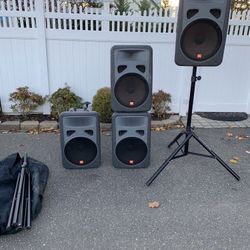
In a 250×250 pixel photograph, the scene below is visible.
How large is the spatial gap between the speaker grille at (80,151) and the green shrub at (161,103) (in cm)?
161

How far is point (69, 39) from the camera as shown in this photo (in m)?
4.07

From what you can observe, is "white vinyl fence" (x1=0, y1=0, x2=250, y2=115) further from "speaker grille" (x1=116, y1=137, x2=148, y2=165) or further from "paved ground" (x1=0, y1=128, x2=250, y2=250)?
"speaker grille" (x1=116, y1=137, x2=148, y2=165)

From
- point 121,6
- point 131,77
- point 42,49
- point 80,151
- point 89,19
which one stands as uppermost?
point 121,6

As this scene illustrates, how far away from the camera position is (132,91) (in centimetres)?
292

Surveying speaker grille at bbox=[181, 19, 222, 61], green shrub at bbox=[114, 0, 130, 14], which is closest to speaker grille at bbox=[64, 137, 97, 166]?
speaker grille at bbox=[181, 19, 222, 61]

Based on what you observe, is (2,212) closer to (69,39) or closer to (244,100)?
(69,39)

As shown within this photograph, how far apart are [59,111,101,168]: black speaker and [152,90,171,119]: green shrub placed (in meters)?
1.58

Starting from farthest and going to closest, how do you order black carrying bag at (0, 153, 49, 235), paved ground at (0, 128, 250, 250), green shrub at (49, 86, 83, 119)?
green shrub at (49, 86, 83, 119) < black carrying bag at (0, 153, 49, 235) < paved ground at (0, 128, 250, 250)

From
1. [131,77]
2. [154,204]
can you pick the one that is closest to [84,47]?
[131,77]

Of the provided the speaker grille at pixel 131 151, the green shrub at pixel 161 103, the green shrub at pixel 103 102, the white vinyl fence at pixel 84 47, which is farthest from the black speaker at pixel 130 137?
the white vinyl fence at pixel 84 47

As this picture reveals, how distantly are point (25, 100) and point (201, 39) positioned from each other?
8.63 ft

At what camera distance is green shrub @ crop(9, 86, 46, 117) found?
4117mm

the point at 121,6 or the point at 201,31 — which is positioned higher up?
the point at 121,6

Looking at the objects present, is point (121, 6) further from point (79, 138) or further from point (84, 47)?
point (79, 138)
